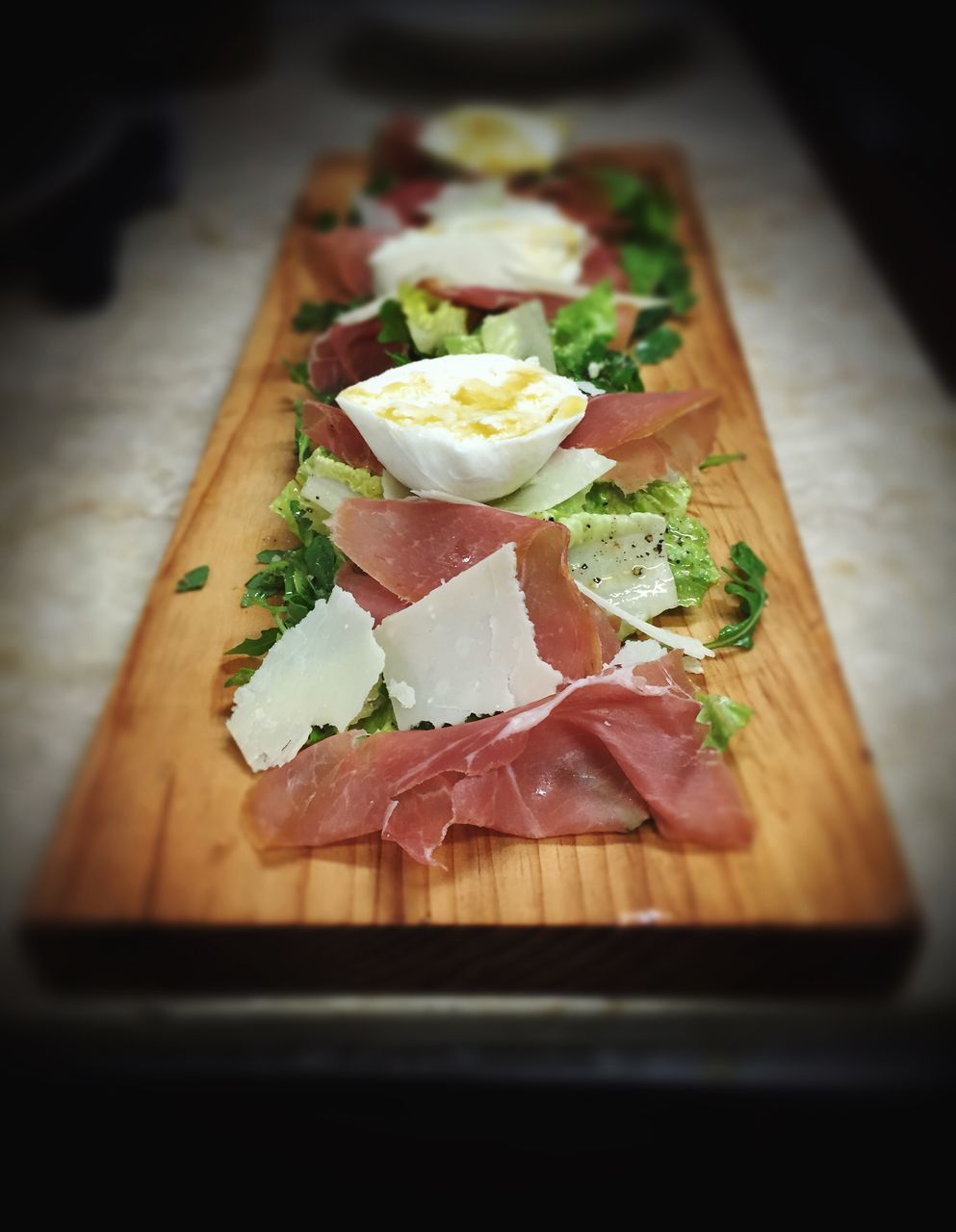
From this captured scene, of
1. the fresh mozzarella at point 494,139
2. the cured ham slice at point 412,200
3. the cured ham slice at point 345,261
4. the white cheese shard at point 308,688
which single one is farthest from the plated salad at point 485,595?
the fresh mozzarella at point 494,139

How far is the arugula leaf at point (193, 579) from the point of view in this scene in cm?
165

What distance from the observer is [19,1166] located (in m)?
1.05

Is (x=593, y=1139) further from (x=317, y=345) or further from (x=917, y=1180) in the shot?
(x=317, y=345)

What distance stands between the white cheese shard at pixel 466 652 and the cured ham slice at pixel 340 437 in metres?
0.38

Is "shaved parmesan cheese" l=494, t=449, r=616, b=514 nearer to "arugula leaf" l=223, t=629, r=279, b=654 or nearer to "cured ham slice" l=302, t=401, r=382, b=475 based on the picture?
"cured ham slice" l=302, t=401, r=382, b=475

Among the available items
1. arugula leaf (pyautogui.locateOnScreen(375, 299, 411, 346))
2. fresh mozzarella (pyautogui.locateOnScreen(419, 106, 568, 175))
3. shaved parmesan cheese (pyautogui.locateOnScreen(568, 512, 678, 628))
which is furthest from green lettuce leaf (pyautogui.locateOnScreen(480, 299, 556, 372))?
fresh mozzarella (pyautogui.locateOnScreen(419, 106, 568, 175))

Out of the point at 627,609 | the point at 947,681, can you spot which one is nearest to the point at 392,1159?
the point at 627,609

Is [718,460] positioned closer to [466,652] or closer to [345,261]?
[466,652]

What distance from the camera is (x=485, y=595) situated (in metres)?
1.42

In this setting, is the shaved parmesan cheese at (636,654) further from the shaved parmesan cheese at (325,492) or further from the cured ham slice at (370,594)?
the shaved parmesan cheese at (325,492)

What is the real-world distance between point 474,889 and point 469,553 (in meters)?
0.50

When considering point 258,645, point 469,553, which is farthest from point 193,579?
point 469,553

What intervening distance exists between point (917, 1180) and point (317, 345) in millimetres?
1697

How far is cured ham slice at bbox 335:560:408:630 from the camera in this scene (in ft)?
4.94
